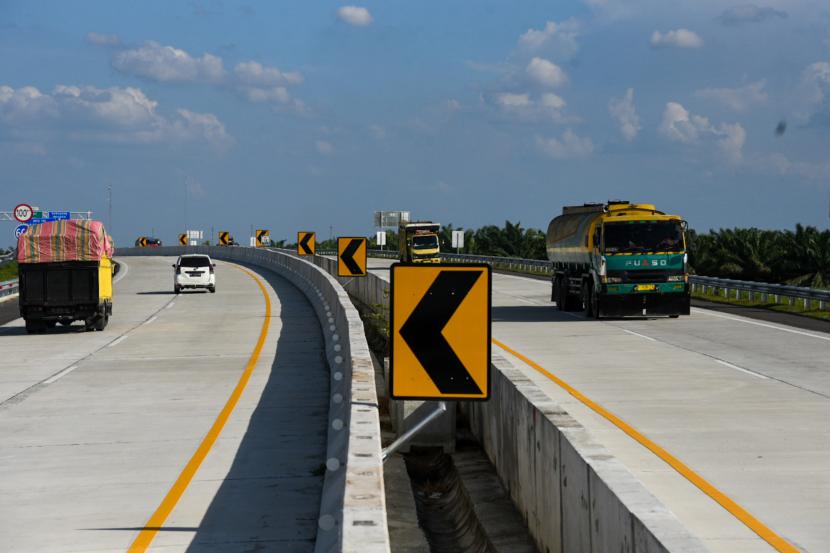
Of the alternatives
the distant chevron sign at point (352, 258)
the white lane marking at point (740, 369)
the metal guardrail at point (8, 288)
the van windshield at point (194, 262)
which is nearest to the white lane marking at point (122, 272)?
the metal guardrail at point (8, 288)

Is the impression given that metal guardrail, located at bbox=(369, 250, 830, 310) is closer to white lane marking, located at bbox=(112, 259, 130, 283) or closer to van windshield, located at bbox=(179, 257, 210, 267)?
van windshield, located at bbox=(179, 257, 210, 267)

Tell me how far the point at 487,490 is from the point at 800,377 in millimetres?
11136

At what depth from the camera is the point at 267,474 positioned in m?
13.5

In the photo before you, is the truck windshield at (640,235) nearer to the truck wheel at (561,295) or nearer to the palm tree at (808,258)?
the truck wheel at (561,295)

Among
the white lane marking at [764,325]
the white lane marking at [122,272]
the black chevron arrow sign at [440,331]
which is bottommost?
the white lane marking at [764,325]

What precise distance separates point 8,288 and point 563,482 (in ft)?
150

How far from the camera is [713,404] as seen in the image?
17.9m

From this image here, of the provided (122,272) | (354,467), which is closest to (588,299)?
(354,467)

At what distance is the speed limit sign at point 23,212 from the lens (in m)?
56.3

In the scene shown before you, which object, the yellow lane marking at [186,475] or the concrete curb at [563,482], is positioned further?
the yellow lane marking at [186,475]

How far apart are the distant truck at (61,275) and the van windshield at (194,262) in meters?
17.6

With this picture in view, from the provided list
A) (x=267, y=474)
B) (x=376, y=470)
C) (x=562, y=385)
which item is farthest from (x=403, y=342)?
(x=562, y=385)

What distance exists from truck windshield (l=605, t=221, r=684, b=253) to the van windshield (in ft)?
74.0

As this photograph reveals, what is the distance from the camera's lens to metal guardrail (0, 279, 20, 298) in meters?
50.1
